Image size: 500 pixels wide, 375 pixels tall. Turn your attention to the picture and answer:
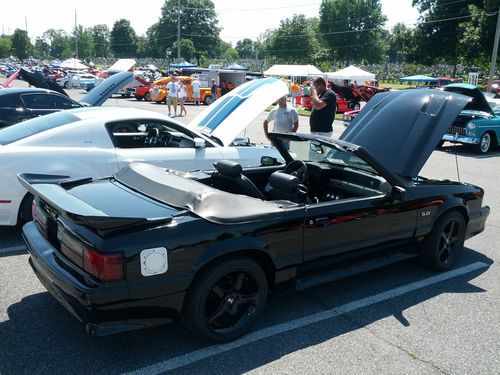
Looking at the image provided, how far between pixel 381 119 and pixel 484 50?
35394 millimetres

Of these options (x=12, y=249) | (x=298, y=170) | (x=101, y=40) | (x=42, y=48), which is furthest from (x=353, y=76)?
(x=42, y=48)

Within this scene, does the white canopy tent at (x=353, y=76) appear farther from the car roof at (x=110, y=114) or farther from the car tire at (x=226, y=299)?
the car tire at (x=226, y=299)

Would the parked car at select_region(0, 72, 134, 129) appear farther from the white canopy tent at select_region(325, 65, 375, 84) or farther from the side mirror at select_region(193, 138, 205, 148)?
the white canopy tent at select_region(325, 65, 375, 84)

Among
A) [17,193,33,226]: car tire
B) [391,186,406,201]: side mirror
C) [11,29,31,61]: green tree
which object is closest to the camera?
[391,186,406,201]: side mirror

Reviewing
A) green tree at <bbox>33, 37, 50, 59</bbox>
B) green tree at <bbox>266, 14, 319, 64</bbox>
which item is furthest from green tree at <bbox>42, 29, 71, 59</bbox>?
green tree at <bbox>266, 14, 319, 64</bbox>

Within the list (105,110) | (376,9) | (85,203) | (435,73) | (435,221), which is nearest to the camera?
(85,203)

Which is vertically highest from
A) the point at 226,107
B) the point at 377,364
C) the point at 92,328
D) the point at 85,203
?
the point at 226,107

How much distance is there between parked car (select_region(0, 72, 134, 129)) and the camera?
9297 millimetres

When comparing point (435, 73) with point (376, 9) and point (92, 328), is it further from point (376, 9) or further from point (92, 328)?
point (92, 328)

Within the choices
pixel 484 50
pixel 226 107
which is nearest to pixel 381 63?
pixel 484 50

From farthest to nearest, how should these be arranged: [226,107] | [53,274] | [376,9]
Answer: [376,9] < [226,107] < [53,274]

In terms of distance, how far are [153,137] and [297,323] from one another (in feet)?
11.9

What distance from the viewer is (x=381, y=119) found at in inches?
210

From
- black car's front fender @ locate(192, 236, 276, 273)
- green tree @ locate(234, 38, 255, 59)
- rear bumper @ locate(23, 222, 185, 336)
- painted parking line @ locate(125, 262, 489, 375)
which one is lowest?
Result: painted parking line @ locate(125, 262, 489, 375)
